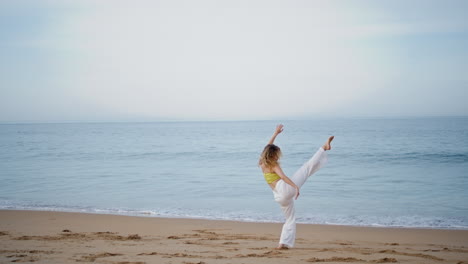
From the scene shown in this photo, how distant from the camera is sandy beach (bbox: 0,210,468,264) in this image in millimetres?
5941

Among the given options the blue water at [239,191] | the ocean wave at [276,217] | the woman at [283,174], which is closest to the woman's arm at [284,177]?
the woman at [283,174]

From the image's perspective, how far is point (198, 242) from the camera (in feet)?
23.5

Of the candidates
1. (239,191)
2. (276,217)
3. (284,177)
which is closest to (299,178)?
(284,177)

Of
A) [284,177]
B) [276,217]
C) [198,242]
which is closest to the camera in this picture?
[284,177]

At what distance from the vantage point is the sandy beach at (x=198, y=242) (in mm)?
5941

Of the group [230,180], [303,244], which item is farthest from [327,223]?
[230,180]

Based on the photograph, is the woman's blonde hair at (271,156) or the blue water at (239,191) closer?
the woman's blonde hair at (271,156)

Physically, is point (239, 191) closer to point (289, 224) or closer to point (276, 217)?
point (276, 217)

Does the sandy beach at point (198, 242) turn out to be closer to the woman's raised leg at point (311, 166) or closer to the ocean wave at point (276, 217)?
the ocean wave at point (276, 217)

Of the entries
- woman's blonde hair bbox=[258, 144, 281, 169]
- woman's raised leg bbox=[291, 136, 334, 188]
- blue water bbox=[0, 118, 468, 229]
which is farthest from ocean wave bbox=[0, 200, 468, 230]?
woman's blonde hair bbox=[258, 144, 281, 169]

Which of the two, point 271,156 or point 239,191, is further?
point 239,191

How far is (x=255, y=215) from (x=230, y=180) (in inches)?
265

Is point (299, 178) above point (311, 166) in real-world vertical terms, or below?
below

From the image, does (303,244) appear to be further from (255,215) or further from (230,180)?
(230,180)
